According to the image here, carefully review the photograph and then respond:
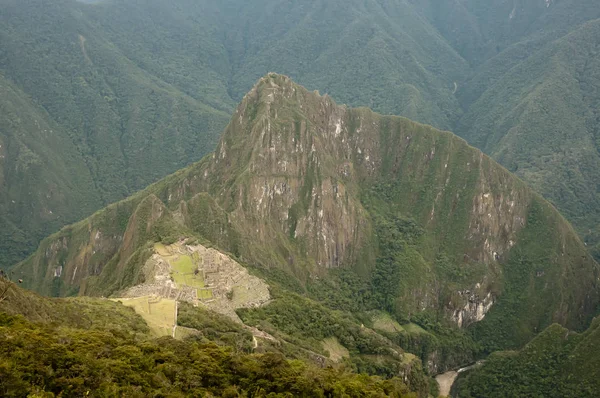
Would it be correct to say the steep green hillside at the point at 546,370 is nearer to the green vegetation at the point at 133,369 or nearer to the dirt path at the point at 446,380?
the dirt path at the point at 446,380

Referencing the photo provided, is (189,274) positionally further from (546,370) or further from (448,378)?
(546,370)

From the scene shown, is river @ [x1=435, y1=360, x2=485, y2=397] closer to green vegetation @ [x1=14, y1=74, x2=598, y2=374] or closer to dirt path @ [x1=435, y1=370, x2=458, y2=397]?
dirt path @ [x1=435, y1=370, x2=458, y2=397]

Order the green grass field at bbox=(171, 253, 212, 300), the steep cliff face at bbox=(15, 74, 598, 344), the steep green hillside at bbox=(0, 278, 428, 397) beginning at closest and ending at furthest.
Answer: the steep green hillside at bbox=(0, 278, 428, 397) < the green grass field at bbox=(171, 253, 212, 300) < the steep cliff face at bbox=(15, 74, 598, 344)

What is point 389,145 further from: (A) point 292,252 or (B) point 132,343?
Answer: (B) point 132,343

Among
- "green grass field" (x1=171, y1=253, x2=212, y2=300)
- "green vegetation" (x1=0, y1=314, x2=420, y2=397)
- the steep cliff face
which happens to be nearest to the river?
the steep cliff face

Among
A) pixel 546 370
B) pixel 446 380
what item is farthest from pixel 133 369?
pixel 446 380

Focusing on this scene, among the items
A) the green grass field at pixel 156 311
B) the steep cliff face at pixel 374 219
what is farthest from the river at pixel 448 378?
the green grass field at pixel 156 311
